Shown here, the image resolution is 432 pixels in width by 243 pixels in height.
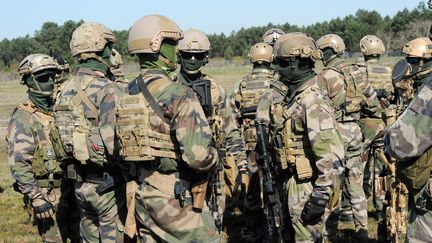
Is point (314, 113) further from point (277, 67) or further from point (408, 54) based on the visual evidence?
point (408, 54)

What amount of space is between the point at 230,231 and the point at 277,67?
14.1ft

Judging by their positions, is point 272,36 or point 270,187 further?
point 272,36

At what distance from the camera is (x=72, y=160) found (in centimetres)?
622

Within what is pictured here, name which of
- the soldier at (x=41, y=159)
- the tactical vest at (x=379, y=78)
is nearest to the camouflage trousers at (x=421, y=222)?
the soldier at (x=41, y=159)

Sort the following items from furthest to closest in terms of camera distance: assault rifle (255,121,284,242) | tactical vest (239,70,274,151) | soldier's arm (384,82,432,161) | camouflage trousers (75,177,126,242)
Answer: tactical vest (239,70,274,151), camouflage trousers (75,177,126,242), assault rifle (255,121,284,242), soldier's arm (384,82,432,161)

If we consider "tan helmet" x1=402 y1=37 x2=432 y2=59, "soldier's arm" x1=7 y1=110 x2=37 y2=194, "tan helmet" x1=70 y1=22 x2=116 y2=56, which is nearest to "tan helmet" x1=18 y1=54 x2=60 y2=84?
"soldier's arm" x1=7 y1=110 x2=37 y2=194

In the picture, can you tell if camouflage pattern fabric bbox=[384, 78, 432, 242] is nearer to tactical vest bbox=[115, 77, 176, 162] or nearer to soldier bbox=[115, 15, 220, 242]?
soldier bbox=[115, 15, 220, 242]

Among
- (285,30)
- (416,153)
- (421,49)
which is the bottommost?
(416,153)

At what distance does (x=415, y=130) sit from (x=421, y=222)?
0.72m

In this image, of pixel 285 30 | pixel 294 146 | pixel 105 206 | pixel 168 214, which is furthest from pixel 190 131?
pixel 285 30

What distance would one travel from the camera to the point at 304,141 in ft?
17.4

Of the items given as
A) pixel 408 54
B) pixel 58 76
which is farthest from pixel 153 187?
pixel 408 54

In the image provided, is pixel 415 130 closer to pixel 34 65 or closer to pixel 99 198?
pixel 99 198

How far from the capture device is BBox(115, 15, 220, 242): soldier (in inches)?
182
